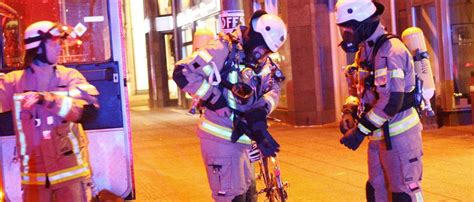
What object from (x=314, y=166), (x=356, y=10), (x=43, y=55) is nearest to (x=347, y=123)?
(x=356, y=10)

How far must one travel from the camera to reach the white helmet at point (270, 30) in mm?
5527

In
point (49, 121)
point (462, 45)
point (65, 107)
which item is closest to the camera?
point (65, 107)

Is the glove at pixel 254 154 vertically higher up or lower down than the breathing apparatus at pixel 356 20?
lower down

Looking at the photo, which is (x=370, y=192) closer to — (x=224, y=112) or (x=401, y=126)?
(x=401, y=126)

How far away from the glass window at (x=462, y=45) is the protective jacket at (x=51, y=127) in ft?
35.0

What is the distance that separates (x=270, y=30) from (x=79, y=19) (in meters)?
2.65

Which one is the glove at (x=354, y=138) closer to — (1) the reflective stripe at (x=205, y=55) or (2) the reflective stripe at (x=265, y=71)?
(2) the reflective stripe at (x=265, y=71)

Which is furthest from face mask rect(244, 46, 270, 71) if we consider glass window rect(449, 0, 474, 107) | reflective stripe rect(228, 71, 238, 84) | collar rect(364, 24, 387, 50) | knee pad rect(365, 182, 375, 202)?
glass window rect(449, 0, 474, 107)

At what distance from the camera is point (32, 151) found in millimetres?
5000

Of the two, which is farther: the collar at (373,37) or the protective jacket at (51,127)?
the collar at (373,37)

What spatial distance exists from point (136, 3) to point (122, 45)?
26.6m

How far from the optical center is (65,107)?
15.9ft

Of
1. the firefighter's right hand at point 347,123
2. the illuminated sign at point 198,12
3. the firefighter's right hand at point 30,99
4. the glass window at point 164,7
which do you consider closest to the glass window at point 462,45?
the illuminated sign at point 198,12

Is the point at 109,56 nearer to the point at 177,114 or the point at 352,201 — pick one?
the point at 352,201
